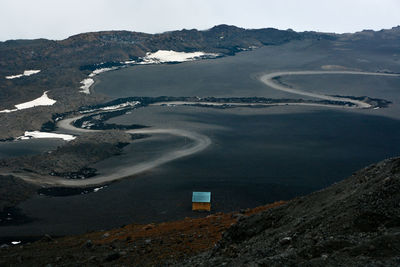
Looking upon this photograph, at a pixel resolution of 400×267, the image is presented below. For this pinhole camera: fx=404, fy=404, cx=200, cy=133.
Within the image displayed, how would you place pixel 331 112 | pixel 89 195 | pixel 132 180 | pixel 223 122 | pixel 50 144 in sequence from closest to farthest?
pixel 89 195
pixel 132 180
pixel 50 144
pixel 223 122
pixel 331 112

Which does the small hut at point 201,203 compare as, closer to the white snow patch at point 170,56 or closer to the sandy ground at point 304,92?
the sandy ground at point 304,92

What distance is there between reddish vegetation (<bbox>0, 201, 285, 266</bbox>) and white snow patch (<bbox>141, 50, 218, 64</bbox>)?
138m

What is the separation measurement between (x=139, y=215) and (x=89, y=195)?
8.77 meters

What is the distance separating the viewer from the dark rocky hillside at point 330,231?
11773 millimetres

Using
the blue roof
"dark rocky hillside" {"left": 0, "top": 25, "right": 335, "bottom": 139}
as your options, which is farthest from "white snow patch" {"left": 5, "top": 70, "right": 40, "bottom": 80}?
the blue roof

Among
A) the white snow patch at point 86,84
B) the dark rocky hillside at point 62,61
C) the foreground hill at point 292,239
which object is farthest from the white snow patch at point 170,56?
the foreground hill at point 292,239

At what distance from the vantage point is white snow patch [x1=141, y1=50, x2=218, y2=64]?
166 m

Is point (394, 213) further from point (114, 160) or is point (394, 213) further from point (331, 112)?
point (331, 112)

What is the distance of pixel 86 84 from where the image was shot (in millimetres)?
124500

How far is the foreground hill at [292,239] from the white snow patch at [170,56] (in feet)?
464

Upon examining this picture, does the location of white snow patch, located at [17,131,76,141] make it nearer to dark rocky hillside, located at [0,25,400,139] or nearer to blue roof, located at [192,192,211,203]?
dark rocky hillside, located at [0,25,400,139]

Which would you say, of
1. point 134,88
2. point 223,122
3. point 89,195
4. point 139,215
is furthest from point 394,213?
point 134,88

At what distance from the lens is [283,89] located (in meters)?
123

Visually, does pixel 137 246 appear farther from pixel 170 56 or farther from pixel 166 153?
pixel 170 56
